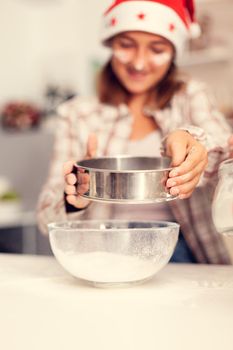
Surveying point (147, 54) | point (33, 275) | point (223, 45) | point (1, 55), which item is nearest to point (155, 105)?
point (147, 54)

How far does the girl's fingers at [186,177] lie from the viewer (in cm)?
79

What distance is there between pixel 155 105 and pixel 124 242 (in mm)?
628

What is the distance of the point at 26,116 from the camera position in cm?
321

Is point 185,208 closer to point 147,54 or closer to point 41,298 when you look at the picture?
point 147,54

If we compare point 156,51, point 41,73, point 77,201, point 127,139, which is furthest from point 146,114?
Answer: point 41,73

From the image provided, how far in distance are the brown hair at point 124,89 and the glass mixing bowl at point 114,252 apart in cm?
58

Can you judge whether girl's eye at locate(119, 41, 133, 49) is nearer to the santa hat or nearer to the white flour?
the santa hat

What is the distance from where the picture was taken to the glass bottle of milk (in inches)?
28.3

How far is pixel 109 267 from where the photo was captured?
2.59 ft

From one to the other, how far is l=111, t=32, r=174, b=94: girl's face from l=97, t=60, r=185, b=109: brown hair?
0.05 m

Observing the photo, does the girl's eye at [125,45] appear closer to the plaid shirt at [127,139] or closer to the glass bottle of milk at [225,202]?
the plaid shirt at [127,139]

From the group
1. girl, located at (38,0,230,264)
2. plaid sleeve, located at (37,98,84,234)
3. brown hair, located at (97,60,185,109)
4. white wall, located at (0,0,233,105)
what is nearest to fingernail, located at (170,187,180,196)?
girl, located at (38,0,230,264)

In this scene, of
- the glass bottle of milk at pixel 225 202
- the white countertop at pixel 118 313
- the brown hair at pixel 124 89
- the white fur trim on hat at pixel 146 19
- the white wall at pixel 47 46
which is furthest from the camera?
the white wall at pixel 47 46

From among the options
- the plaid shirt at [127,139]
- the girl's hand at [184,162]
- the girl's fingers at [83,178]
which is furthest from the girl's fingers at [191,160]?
the plaid shirt at [127,139]
